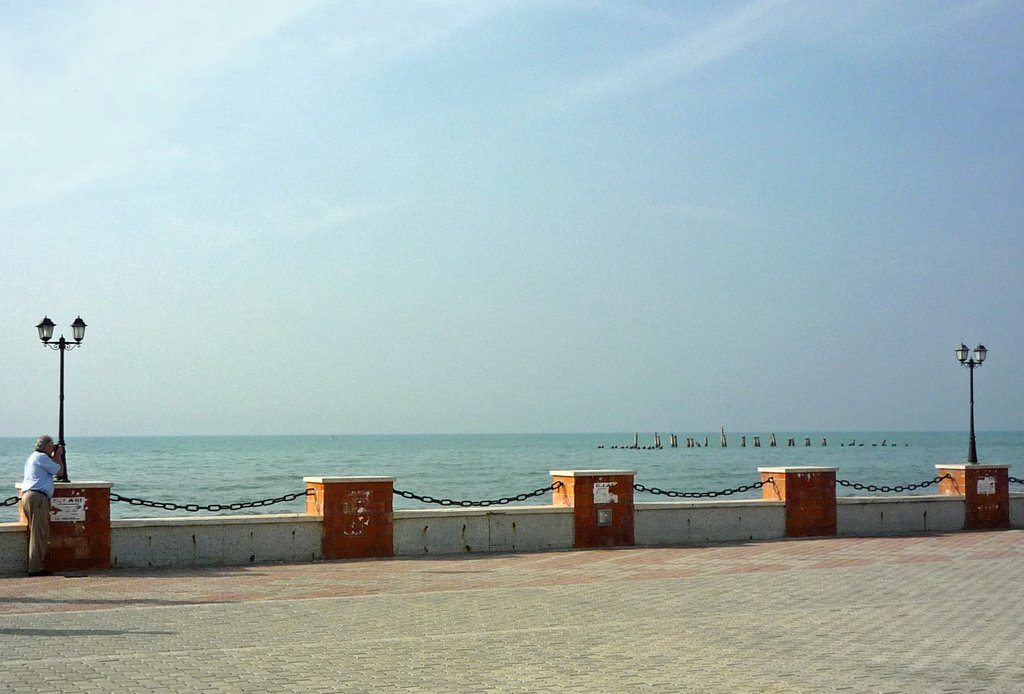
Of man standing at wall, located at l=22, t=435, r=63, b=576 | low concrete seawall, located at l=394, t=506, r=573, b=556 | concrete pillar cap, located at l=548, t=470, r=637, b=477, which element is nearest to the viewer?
man standing at wall, located at l=22, t=435, r=63, b=576

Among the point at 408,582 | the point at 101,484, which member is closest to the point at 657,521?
the point at 408,582

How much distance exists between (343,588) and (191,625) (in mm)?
2635

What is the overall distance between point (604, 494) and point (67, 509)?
7468 millimetres

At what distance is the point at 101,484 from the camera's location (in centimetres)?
1408

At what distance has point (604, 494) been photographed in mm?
17141

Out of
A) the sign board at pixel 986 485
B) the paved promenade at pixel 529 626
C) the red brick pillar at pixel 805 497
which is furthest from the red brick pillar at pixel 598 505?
the sign board at pixel 986 485

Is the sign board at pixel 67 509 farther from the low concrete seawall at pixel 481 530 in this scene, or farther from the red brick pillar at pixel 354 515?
the low concrete seawall at pixel 481 530

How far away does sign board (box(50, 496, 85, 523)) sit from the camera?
547 inches

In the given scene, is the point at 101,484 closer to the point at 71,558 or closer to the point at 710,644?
the point at 71,558

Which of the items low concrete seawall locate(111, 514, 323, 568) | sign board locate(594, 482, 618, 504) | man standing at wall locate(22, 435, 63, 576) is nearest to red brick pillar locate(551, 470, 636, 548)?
sign board locate(594, 482, 618, 504)

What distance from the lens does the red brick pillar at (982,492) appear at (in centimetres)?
2041

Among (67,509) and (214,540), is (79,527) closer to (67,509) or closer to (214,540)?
(67,509)

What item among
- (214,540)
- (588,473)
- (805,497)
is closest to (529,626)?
(214,540)

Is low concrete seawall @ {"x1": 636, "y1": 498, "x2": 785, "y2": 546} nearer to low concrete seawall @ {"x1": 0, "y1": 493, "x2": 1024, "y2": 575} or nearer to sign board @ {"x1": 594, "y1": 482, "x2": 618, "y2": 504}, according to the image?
low concrete seawall @ {"x1": 0, "y1": 493, "x2": 1024, "y2": 575}
